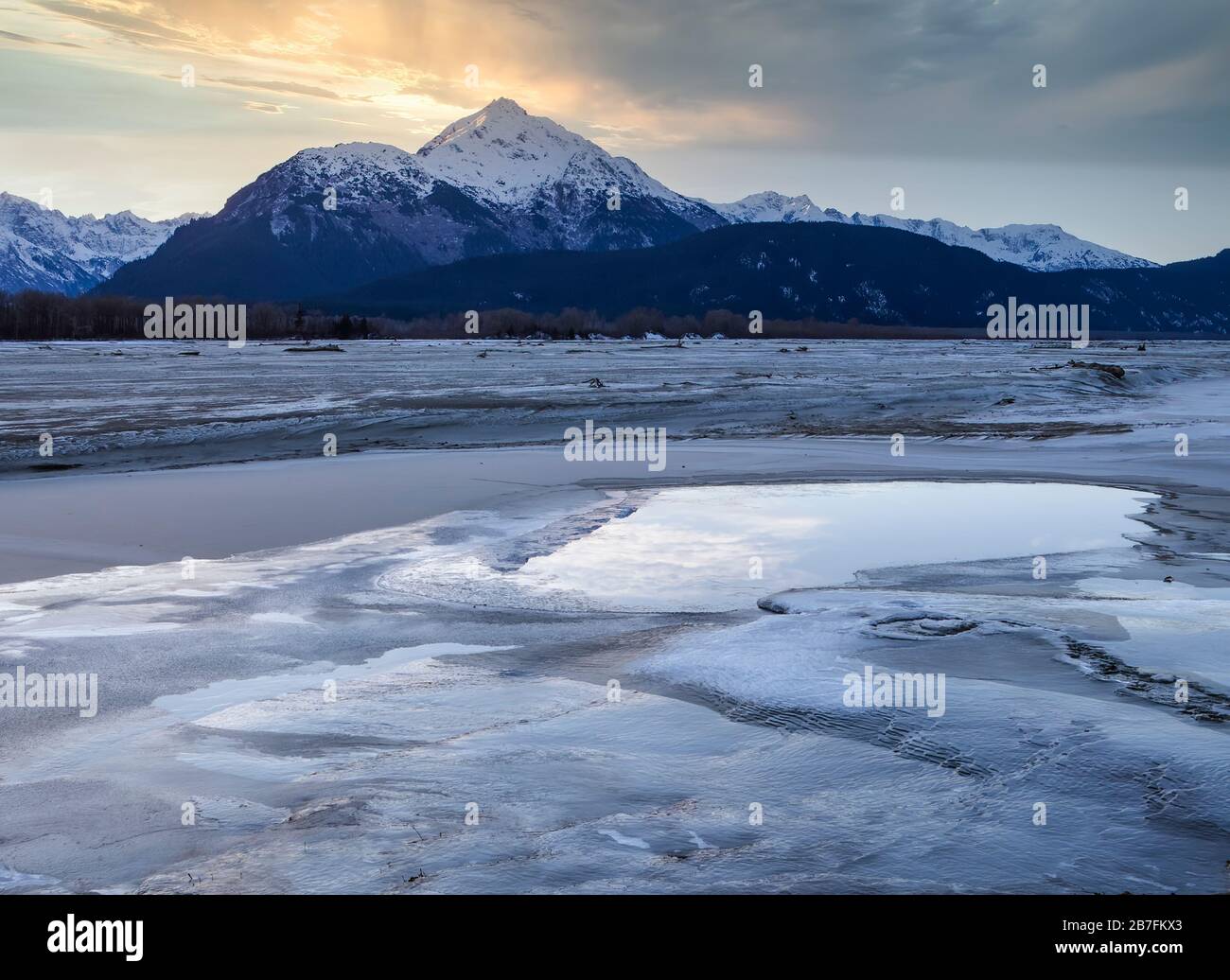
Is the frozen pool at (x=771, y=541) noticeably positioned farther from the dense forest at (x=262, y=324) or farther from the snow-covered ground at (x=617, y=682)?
the dense forest at (x=262, y=324)

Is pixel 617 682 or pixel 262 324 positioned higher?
pixel 262 324

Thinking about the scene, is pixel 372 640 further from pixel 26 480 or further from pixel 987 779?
pixel 26 480

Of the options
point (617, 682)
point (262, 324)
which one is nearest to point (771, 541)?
point (617, 682)

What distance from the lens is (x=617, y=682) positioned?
7.39 m

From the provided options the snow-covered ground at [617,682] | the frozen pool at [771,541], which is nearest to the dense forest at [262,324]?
the frozen pool at [771,541]

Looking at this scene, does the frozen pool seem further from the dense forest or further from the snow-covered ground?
the dense forest

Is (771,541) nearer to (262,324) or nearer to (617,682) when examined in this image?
(617,682)

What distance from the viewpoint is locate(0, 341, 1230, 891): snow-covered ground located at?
481 centimetres

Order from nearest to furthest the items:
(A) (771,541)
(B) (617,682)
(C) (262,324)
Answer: (B) (617,682)
(A) (771,541)
(C) (262,324)

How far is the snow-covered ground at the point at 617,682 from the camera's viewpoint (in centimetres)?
481

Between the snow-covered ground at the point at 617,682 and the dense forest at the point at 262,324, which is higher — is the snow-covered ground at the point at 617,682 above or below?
below

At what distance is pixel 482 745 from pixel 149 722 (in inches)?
85.7
